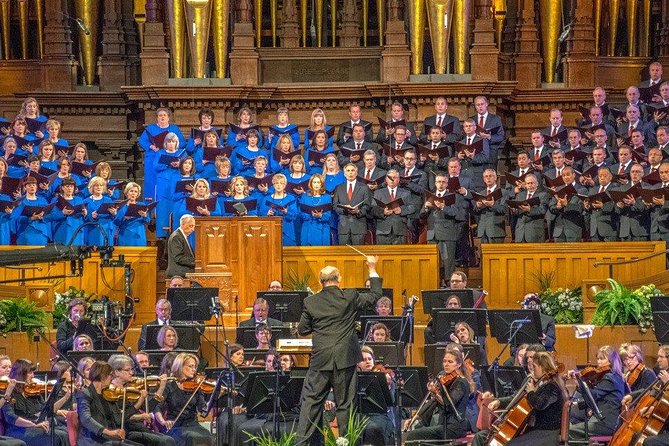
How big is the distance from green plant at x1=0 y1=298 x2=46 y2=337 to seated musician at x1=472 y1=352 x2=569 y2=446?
17.3 ft

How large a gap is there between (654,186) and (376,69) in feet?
14.9

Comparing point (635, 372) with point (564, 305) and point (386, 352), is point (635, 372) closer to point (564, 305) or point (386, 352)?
point (386, 352)

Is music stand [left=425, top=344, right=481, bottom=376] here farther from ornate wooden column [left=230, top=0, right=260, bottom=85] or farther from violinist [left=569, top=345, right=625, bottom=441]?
ornate wooden column [left=230, top=0, right=260, bottom=85]

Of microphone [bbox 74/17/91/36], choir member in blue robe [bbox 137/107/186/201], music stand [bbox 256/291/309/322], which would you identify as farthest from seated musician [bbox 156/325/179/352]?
microphone [bbox 74/17/91/36]

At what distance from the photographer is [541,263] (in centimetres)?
1647

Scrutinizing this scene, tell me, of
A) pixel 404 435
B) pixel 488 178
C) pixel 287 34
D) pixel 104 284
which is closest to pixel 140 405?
pixel 404 435

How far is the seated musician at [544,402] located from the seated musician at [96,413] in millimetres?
2724

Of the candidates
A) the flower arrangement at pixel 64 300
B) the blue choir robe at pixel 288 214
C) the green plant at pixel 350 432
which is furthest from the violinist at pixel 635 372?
the flower arrangement at pixel 64 300

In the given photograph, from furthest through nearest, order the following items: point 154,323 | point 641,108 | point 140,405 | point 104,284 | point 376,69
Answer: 1. point 376,69
2. point 641,108
3. point 104,284
4. point 154,323
5. point 140,405

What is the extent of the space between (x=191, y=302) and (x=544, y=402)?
13.9 feet

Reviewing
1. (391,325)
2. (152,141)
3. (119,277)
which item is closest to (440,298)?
(391,325)

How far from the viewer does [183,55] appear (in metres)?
19.5

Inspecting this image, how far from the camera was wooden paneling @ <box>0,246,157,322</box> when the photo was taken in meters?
16.2

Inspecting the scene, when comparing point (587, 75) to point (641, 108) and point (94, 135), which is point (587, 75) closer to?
point (641, 108)
